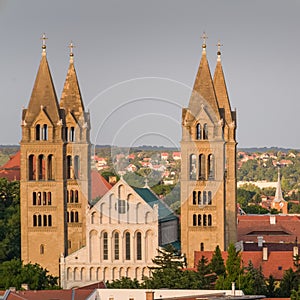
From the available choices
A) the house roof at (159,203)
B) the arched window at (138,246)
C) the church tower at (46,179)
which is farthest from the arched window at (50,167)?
the arched window at (138,246)

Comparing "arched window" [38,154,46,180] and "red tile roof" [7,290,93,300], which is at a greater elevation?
"arched window" [38,154,46,180]

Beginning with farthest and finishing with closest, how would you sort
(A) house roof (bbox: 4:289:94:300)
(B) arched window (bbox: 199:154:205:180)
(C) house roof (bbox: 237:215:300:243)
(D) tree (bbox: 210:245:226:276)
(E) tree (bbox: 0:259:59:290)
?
(C) house roof (bbox: 237:215:300:243) → (B) arched window (bbox: 199:154:205:180) → (D) tree (bbox: 210:245:226:276) → (E) tree (bbox: 0:259:59:290) → (A) house roof (bbox: 4:289:94:300)

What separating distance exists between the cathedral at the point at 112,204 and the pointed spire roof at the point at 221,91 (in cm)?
197

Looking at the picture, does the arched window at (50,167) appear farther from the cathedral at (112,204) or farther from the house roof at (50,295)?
the house roof at (50,295)

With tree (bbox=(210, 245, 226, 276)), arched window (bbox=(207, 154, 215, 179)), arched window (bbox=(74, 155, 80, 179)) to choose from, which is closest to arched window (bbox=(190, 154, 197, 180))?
arched window (bbox=(207, 154, 215, 179))

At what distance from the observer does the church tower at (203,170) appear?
98.7 m

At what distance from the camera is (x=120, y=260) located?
99.3m

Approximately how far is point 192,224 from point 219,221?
1.46 metres

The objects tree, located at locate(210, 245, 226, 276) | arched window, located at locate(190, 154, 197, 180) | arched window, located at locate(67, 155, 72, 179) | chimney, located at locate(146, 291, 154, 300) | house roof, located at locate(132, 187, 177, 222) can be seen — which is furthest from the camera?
arched window, located at locate(67, 155, 72, 179)

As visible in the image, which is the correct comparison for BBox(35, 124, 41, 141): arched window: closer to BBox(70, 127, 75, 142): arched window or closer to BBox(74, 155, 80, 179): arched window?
BBox(70, 127, 75, 142): arched window

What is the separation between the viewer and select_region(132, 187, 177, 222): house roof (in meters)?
103

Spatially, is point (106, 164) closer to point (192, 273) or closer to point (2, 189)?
point (2, 189)

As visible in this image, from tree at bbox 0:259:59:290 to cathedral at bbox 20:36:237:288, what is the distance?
624 cm

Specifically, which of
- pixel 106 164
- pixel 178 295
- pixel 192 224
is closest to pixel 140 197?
pixel 192 224
